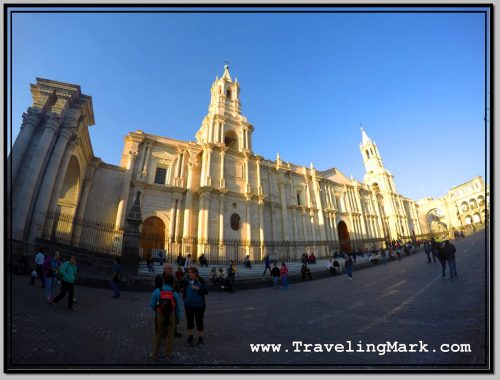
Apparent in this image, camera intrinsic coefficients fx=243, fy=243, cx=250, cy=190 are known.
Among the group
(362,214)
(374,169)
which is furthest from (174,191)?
(374,169)

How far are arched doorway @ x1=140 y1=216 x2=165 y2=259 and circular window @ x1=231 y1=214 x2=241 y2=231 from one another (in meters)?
5.80

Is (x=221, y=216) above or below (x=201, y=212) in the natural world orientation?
below

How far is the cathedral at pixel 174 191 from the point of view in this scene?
12750 millimetres

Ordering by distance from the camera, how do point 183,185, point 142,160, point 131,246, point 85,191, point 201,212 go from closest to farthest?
1. point 131,246
2. point 85,191
3. point 201,212
4. point 142,160
5. point 183,185

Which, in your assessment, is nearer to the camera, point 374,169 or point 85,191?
point 85,191

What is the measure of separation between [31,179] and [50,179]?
1.09m

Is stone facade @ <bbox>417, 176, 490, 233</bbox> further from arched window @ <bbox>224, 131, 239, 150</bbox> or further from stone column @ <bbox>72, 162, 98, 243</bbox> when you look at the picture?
stone column @ <bbox>72, 162, 98, 243</bbox>

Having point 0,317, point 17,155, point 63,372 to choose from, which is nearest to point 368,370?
point 63,372

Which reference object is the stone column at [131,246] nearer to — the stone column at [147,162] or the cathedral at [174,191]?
the cathedral at [174,191]

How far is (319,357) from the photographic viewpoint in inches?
125

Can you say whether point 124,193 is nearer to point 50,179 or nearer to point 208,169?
point 50,179

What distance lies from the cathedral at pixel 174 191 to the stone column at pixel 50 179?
47mm

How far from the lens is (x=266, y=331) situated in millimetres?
4492

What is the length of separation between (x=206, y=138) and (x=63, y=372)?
24.9 m
